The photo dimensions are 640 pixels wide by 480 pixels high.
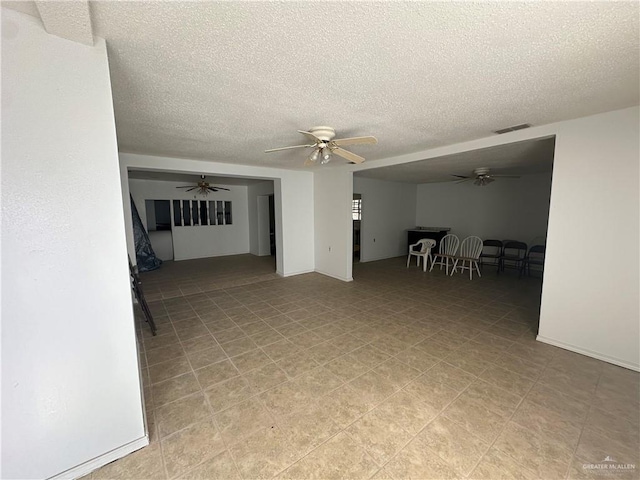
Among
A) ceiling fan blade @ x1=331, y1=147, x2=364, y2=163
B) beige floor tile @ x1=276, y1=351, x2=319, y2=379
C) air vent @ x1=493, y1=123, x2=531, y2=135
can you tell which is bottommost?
beige floor tile @ x1=276, y1=351, x2=319, y2=379

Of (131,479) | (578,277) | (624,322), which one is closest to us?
(131,479)

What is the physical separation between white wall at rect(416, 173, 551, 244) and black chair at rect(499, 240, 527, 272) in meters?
0.32

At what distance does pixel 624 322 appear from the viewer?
230 centimetres

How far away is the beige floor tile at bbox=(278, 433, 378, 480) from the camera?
1.36 m

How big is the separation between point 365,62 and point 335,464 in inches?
91.0

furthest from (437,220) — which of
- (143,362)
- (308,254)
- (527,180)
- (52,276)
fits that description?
(52,276)

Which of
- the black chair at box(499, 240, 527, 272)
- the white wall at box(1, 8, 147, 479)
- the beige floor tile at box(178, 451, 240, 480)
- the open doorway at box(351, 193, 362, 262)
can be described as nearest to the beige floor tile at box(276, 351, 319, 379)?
the beige floor tile at box(178, 451, 240, 480)

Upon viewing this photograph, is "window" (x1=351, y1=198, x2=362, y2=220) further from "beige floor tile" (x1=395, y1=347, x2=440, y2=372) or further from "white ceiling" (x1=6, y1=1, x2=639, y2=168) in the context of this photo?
"beige floor tile" (x1=395, y1=347, x2=440, y2=372)

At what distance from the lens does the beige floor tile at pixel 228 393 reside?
1.89 meters

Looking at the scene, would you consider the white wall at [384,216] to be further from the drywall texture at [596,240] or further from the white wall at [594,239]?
the drywall texture at [596,240]

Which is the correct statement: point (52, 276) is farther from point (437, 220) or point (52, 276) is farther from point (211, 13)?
point (437, 220)

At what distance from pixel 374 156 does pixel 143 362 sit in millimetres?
4007

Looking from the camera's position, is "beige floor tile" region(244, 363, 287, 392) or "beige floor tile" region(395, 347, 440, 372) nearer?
"beige floor tile" region(244, 363, 287, 392)

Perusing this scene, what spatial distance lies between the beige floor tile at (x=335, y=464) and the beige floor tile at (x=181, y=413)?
77 centimetres
